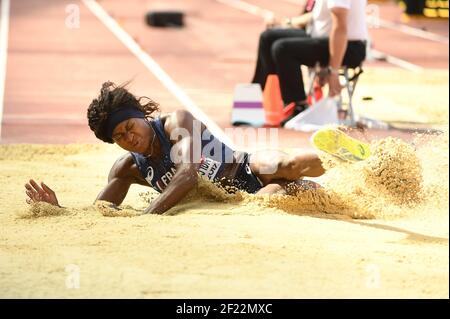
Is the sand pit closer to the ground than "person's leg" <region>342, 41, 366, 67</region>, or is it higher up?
closer to the ground

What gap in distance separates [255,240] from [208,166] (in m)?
1.06

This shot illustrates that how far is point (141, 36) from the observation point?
61.8ft

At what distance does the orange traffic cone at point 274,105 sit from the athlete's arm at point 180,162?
4.50 metres

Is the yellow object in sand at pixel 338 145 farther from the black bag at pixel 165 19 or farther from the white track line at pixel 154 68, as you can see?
the black bag at pixel 165 19

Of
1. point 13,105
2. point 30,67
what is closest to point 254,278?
point 13,105

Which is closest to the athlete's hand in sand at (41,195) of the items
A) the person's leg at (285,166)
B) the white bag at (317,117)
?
the person's leg at (285,166)

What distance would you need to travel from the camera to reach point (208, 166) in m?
7.49

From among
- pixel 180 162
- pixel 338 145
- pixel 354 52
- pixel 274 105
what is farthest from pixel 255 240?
pixel 274 105

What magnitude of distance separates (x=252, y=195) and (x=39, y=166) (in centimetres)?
266

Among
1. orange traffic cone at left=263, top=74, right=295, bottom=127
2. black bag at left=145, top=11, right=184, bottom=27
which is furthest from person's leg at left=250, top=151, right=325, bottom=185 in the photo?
black bag at left=145, top=11, right=184, bottom=27

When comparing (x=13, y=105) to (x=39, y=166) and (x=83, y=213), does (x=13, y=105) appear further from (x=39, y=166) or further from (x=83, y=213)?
(x=83, y=213)

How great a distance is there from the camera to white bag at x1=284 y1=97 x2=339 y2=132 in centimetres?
1141

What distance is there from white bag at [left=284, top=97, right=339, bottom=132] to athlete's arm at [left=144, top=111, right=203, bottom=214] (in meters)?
4.19

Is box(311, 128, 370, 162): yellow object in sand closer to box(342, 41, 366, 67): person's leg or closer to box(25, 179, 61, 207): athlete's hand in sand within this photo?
box(25, 179, 61, 207): athlete's hand in sand
